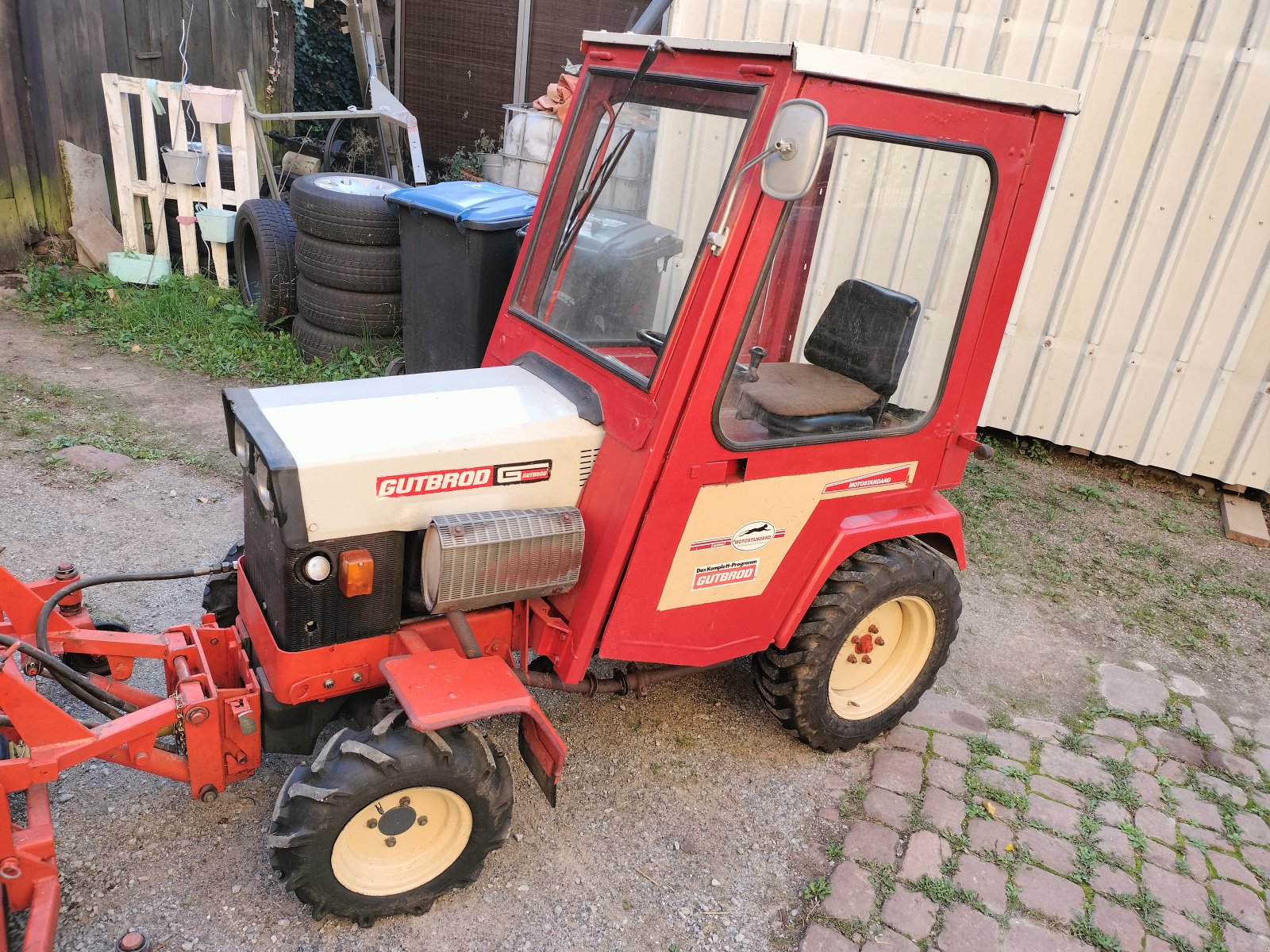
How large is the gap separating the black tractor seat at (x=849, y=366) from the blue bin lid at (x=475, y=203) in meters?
1.87

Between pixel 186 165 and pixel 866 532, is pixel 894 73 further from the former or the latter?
pixel 186 165

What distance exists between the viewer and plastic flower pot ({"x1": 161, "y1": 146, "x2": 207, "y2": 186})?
6.95 m

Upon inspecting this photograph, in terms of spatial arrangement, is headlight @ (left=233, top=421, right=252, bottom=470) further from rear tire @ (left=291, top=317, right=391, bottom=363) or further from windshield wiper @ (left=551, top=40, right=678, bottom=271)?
rear tire @ (left=291, top=317, right=391, bottom=363)

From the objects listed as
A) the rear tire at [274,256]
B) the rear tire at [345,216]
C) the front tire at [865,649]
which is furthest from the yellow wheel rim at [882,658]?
the rear tire at [274,256]

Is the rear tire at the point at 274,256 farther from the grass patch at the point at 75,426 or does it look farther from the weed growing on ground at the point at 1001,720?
the weed growing on ground at the point at 1001,720

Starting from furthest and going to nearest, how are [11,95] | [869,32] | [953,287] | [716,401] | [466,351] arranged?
[11,95]
[869,32]
[466,351]
[953,287]
[716,401]

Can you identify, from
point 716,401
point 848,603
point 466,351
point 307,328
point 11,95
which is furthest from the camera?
point 11,95

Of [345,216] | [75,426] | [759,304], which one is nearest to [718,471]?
[759,304]

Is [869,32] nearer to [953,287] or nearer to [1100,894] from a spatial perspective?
[953,287]

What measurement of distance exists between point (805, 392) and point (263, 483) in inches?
61.0

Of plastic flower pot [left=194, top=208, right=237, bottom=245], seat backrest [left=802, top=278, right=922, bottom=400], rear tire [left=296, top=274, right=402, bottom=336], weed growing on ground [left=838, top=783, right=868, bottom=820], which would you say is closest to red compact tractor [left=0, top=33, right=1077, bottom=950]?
seat backrest [left=802, top=278, right=922, bottom=400]

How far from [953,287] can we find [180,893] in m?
2.84

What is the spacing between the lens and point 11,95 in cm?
700

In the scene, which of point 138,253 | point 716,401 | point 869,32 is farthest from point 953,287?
point 138,253
